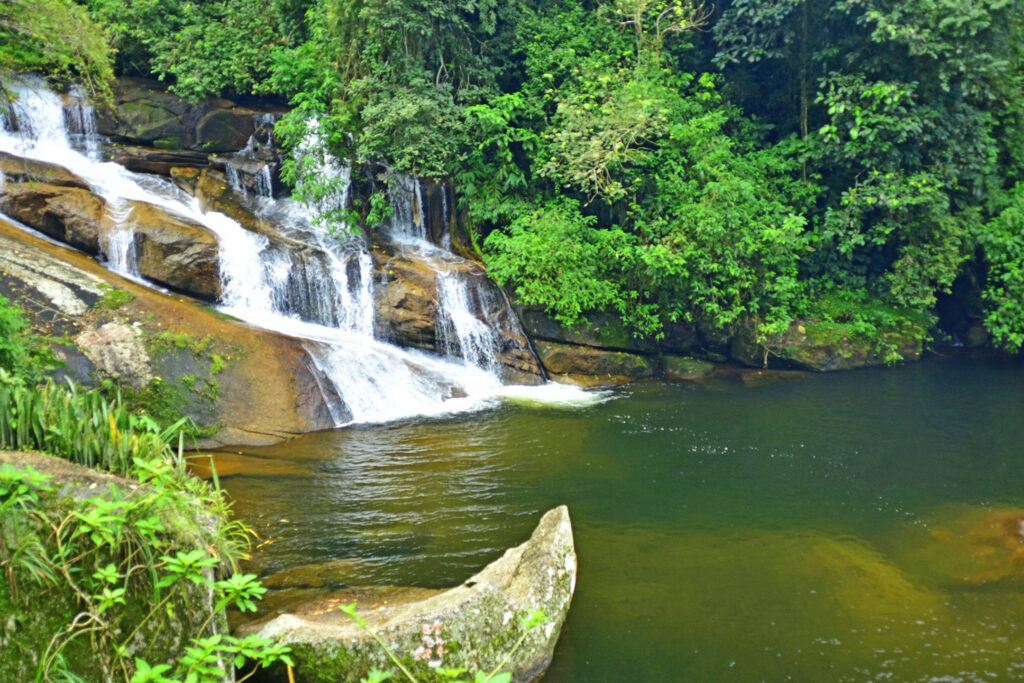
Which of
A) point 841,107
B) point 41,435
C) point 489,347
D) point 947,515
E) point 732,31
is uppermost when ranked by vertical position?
point 732,31

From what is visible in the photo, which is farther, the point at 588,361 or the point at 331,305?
the point at 588,361

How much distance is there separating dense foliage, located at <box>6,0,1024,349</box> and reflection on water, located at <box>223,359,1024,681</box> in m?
2.82

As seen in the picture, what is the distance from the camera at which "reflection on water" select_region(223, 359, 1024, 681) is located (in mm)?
5090

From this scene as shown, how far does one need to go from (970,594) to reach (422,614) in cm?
444

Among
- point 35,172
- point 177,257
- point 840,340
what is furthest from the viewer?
point 840,340

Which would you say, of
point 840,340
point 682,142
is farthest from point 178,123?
point 840,340

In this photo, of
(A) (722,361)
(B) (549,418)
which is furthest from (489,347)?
(A) (722,361)

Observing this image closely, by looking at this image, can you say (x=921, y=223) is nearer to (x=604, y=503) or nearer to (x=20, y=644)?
(x=604, y=503)

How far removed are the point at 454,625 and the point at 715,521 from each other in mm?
3672

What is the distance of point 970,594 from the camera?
5.73 meters

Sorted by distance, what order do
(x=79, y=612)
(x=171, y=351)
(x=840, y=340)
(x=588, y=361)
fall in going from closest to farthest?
(x=79, y=612) < (x=171, y=351) < (x=588, y=361) < (x=840, y=340)

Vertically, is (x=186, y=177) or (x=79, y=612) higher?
(x=186, y=177)

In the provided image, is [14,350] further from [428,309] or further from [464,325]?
[464,325]

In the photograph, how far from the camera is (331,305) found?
12219mm
